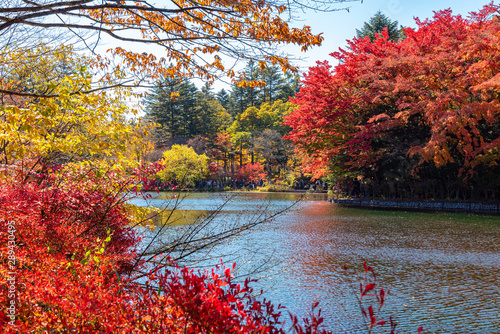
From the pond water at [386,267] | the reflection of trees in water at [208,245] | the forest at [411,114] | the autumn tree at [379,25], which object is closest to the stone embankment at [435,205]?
the forest at [411,114]

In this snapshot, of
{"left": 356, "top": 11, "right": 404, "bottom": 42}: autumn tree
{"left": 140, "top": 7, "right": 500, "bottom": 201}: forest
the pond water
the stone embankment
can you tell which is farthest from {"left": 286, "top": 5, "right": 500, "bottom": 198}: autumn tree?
{"left": 356, "top": 11, "right": 404, "bottom": 42}: autumn tree

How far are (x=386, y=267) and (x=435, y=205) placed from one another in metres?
11.3

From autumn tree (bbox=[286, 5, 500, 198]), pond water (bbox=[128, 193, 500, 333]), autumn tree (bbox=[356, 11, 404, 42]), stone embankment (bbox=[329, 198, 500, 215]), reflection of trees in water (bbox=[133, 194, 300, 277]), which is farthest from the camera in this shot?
autumn tree (bbox=[356, 11, 404, 42])

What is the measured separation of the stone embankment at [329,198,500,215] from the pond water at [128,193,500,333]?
383 cm

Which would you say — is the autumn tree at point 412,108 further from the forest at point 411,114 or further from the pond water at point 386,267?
the pond water at point 386,267

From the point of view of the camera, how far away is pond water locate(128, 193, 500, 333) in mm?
4027

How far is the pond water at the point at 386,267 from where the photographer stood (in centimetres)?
403

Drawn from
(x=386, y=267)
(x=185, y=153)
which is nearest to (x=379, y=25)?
(x=185, y=153)

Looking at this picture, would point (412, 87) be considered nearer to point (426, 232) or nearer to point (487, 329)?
point (426, 232)

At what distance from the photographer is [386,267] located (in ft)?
19.8

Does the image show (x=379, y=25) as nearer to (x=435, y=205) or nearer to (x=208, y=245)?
(x=435, y=205)

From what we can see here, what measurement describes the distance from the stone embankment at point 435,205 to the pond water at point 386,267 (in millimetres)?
3835

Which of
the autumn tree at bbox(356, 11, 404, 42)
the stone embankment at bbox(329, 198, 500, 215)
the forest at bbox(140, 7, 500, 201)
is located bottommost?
the stone embankment at bbox(329, 198, 500, 215)

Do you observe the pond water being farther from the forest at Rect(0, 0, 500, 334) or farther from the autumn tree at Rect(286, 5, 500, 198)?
the autumn tree at Rect(286, 5, 500, 198)
